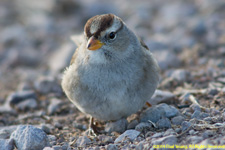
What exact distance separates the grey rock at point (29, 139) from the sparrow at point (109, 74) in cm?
78

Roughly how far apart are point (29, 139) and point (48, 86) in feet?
8.82

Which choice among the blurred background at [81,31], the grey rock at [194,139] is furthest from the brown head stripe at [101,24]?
the blurred background at [81,31]

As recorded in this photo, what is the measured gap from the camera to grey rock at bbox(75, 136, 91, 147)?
16.3 ft

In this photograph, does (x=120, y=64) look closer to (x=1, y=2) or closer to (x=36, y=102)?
(x=36, y=102)

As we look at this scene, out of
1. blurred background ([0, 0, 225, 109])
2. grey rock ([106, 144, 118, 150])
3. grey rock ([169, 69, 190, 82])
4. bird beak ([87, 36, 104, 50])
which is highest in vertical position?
blurred background ([0, 0, 225, 109])

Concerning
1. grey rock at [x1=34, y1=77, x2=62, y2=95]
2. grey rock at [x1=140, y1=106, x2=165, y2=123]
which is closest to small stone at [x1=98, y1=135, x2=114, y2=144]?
grey rock at [x1=140, y1=106, x2=165, y2=123]

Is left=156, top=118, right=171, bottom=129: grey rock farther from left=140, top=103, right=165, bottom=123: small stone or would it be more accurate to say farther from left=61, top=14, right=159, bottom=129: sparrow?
left=61, top=14, right=159, bottom=129: sparrow

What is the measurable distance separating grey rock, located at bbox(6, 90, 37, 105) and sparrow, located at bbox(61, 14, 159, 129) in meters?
2.00

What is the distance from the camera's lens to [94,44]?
4.87 meters

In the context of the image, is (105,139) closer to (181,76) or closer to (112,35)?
(112,35)

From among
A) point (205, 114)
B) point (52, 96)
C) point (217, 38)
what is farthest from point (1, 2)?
point (205, 114)

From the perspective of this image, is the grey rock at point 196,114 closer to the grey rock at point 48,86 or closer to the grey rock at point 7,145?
the grey rock at point 7,145

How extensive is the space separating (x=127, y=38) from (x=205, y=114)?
1.61 meters

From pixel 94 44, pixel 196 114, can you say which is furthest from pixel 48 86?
pixel 196 114
